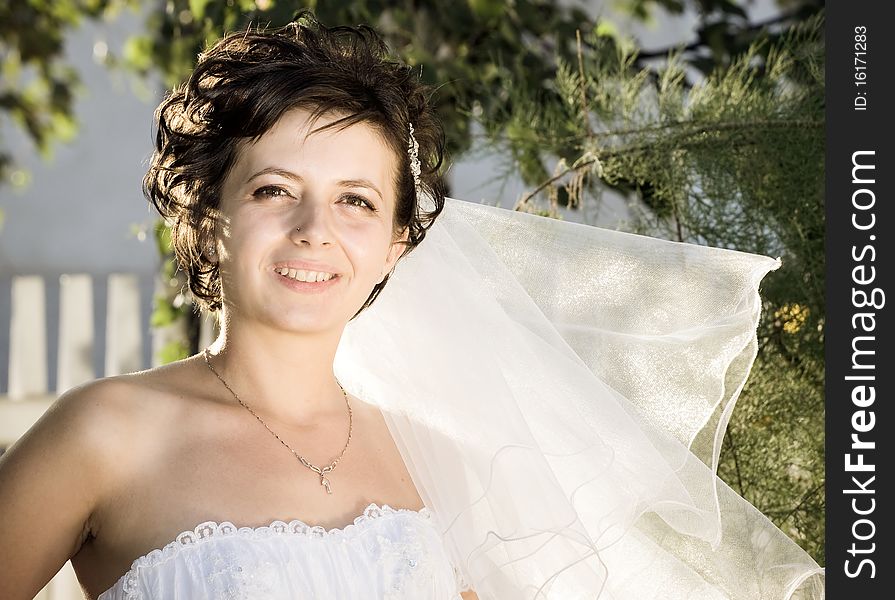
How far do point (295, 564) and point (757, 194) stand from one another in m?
1.16

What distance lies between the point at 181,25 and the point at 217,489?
1.98m

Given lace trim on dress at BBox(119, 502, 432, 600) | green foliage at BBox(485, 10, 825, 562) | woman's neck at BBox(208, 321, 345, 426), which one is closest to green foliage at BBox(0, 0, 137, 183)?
green foliage at BBox(485, 10, 825, 562)

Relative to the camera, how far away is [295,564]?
156cm

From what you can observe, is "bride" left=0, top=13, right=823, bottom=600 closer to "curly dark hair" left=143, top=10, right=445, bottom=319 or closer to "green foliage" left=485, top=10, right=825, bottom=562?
"curly dark hair" left=143, top=10, right=445, bottom=319

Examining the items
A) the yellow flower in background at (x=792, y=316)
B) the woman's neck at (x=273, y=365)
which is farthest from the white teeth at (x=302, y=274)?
the yellow flower in background at (x=792, y=316)

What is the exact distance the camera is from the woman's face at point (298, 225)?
161 centimetres

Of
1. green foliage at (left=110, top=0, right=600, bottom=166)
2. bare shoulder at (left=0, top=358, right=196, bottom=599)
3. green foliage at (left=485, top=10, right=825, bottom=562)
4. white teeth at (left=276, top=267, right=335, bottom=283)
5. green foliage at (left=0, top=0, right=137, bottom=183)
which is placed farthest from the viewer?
green foliage at (left=0, top=0, right=137, bottom=183)

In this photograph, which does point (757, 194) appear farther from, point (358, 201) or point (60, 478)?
point (60, 478)

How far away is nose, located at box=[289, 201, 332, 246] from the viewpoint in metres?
1.60

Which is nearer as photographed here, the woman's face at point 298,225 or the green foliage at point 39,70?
the woman's face at point 298,225

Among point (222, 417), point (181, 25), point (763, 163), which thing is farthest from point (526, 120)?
point (181, 25)

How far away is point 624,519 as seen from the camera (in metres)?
1.76

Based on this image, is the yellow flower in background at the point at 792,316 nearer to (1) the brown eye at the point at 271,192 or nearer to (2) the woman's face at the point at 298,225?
(2) the woman's face at the point at 298,225

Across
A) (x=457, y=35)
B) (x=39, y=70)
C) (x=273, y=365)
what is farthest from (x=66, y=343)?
(x=273, y=365)
